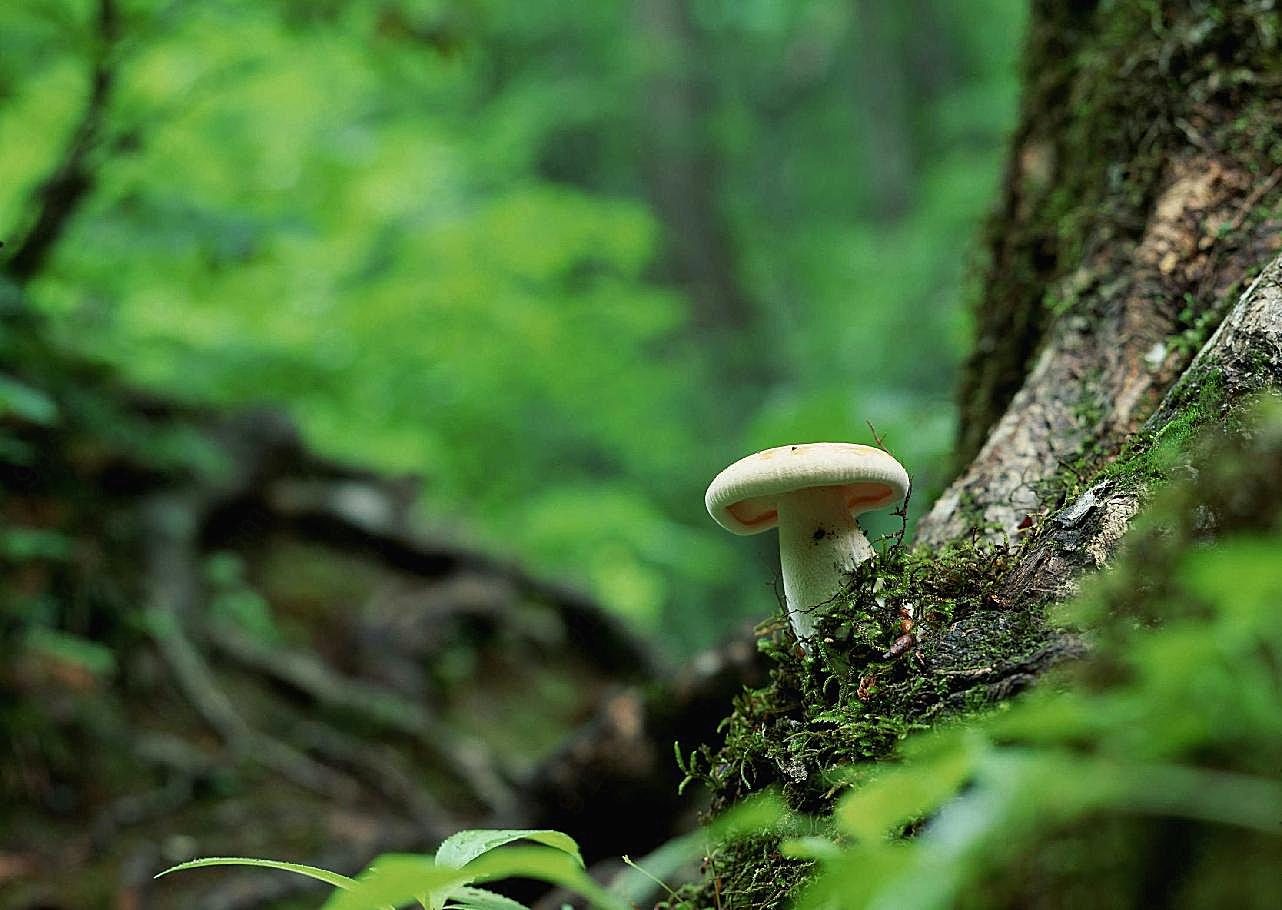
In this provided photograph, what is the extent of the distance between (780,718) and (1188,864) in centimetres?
94

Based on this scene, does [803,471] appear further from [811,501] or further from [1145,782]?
[1145,782]

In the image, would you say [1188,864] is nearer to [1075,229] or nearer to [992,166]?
[1075,229]

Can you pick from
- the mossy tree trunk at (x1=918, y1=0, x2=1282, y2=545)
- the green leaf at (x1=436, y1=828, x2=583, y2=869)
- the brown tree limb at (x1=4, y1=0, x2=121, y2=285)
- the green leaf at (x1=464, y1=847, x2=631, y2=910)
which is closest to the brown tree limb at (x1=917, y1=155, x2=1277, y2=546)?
the mossy tree trunk at (x1=918, y1=0, x2=1282, y2=545)

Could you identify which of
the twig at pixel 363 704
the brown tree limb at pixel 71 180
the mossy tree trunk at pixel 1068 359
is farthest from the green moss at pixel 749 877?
the twig at pixel 363 704

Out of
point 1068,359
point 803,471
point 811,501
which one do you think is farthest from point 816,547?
point 1068,359

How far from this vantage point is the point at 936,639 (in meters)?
1.41

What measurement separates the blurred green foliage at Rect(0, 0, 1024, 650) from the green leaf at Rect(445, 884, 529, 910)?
1.01m

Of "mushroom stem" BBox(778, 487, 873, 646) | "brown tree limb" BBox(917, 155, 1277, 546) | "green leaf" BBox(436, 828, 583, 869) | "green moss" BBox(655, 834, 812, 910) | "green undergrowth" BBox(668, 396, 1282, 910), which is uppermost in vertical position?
"brown tree limb" BBox(917, 155, 1277, 546)

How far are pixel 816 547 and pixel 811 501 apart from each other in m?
0.08

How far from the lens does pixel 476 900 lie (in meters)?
1.21

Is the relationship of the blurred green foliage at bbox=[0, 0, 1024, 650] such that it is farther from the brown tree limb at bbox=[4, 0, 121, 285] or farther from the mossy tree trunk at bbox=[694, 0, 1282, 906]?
the mossy tree trunk at bbox=[694, 0, 1282, 906]

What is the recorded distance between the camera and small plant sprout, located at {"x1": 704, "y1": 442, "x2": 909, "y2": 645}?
147cm

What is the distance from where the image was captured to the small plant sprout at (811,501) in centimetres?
147

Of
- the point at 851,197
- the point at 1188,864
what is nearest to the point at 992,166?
the point at 851,197
